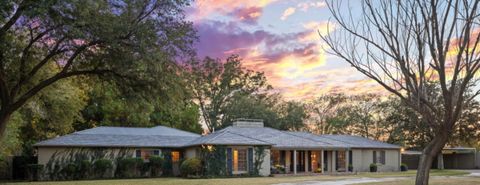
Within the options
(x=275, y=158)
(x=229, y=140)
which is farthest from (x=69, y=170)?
(x=275, y=158)

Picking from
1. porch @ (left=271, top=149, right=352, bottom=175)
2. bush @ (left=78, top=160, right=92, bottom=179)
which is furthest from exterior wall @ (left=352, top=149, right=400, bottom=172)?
bush @ (left=78, top=160, right=92, bottom=179)

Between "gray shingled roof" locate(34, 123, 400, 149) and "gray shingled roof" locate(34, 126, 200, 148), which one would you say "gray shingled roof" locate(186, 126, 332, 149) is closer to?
"gray shingled roof" locate(34, 123, 400, 149)

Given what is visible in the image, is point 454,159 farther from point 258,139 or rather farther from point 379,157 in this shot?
point 258,139

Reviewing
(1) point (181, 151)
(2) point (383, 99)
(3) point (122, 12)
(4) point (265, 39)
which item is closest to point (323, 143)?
(1) point (181, 151)

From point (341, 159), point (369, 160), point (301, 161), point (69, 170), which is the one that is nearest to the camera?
point (69, 170)

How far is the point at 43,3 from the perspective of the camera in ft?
54.3

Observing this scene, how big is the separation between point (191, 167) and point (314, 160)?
12494 mm

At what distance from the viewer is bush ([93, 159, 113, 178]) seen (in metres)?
34.4

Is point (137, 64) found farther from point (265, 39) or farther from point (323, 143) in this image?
point (323, 143)

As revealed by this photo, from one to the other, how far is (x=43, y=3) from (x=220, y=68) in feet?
149

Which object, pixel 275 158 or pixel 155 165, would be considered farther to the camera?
pixel 275 158

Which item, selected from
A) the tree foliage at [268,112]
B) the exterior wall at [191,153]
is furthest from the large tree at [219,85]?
the exterior wall at [191,153]

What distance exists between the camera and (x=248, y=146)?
113 feet

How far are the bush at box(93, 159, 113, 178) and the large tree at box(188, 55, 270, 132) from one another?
25.2m
